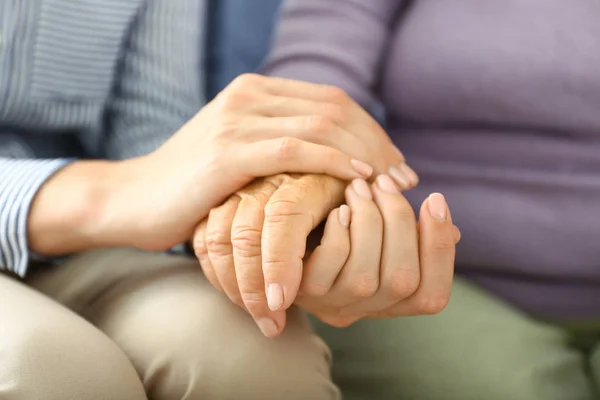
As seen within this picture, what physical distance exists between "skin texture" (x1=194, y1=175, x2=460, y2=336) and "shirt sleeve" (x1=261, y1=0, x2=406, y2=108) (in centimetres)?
28

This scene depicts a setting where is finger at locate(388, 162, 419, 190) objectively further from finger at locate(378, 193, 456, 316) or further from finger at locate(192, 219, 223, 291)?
finger at locate(192, 219, 223, 291)

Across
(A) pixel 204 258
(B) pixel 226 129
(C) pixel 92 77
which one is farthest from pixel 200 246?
(C) pixel 92 77

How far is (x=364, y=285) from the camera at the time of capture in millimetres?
498

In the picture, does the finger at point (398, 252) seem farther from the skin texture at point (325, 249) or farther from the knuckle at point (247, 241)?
the knuckle at point (247, 241)

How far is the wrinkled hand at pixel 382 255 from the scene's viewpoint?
1.62 ft

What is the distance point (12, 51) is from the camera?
67 cm

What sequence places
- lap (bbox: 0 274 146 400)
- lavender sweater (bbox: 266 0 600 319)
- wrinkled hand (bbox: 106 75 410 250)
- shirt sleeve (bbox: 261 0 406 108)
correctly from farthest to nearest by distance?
shirt sleeve (bbox: 261 0 406 108), lavender sweater (bbox: 266 0 600 319), wrinkled hand (bbox: 106 75 410 250), lap (bbox: 0 274 146 400)

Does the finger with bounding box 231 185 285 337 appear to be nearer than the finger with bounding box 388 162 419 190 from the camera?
Yes

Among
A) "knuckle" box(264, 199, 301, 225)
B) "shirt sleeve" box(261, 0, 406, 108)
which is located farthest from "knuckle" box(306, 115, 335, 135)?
"shirt sleeve" box(261, 0, 406, 108)

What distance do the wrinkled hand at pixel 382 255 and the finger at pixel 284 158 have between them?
0.11 feet

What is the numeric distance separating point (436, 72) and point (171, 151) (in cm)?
31

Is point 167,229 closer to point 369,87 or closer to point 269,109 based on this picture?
point 269,109

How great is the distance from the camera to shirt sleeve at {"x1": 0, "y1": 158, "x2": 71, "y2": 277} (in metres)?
0.56

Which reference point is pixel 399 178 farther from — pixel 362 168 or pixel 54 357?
pixel 54 357
